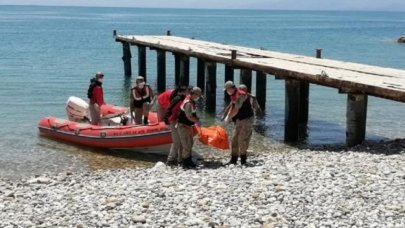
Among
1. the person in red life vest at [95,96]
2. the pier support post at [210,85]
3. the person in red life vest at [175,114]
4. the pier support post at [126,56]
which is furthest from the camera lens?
the pier support post at [126,56]

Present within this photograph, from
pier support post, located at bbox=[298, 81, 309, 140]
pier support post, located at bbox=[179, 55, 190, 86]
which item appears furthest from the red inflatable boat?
pier support post, located at bbox=[179, 55, 190, 86]

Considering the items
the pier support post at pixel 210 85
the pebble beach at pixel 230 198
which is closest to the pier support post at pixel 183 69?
the pier support post at pixel 210 85

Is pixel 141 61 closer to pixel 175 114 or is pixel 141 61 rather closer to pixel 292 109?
pixel 292 109

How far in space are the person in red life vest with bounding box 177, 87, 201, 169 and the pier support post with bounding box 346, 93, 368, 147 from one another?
3.73 m

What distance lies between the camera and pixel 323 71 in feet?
49.1

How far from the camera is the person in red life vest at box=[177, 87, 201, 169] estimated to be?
1157cm

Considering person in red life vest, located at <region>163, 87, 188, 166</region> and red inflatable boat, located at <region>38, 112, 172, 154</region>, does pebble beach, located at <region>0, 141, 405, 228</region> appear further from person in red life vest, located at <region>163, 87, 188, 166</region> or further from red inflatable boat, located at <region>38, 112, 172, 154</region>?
red inflatable boat, located at <region>38, 112, 172, 154</region>

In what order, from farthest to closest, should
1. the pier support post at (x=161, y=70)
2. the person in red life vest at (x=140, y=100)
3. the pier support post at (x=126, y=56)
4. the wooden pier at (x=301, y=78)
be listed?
the pier support post at (x=126, y=56) < the pier support post at (x=161, y=70) < the person in red life vest at (x=140, y=100) < the wooden pier at (x=301, y=78)

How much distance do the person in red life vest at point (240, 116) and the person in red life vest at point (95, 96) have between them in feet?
14.4

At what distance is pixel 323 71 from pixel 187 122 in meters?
4.45

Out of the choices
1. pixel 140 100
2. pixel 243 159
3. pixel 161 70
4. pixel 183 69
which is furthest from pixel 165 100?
pixel 161 70

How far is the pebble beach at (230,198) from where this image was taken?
8.12 metres

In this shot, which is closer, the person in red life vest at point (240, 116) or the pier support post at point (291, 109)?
the person in red life vest at point (240, 116)

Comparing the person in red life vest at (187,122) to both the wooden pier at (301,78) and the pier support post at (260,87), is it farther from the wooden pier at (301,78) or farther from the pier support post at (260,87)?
the pier support post at (260,87)
